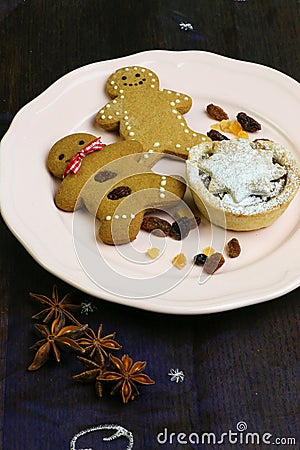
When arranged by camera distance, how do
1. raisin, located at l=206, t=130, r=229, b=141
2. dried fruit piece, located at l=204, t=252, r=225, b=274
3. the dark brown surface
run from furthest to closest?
raisin, located at l=206, t=130, r=229, b=141, dried fruit piece, located at l=204, t=252, r=225, b=274, the dark brown surface

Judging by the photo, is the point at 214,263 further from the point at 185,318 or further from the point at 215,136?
the point at 215,136

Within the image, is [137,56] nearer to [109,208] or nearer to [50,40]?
[50,40]

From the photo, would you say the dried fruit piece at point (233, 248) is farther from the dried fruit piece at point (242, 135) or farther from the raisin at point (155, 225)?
the dried fruit piece at point (242, 135)

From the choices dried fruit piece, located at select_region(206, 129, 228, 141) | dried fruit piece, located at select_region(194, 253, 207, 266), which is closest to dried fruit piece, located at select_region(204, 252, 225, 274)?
dried fruit piece, located at select_region(194, 253, 207, 266)

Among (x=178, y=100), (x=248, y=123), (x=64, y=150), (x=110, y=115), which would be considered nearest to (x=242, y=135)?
(x=248, y=123)

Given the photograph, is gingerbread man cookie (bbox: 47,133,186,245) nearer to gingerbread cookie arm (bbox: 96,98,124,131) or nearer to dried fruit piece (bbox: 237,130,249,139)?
gingerbread cookie arm (bbox: 96,98,124,131)

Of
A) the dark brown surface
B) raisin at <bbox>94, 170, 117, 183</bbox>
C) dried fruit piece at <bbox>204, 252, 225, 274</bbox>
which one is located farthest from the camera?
raisin at <bbox>94, 170, 117, 183</bbox>

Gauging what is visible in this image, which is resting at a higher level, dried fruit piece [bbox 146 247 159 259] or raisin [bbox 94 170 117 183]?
raisin [bbox 94 170 117 183]
